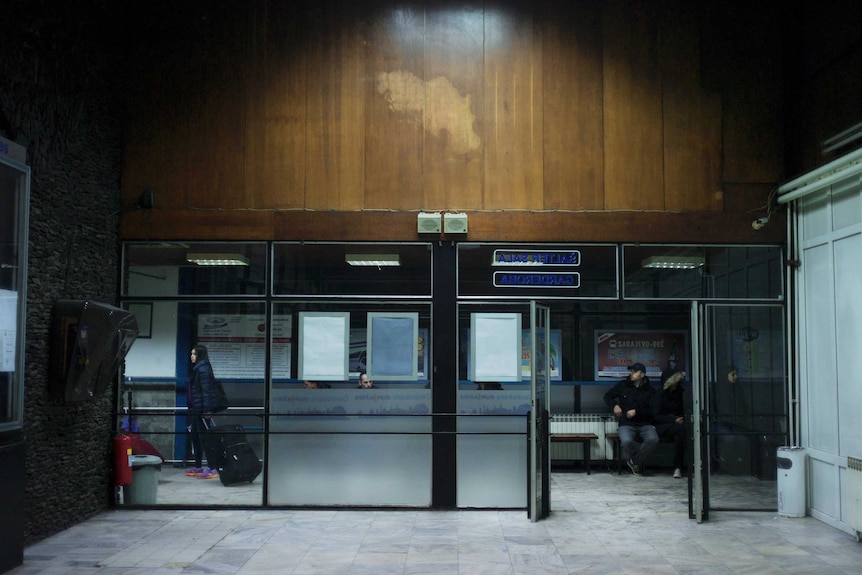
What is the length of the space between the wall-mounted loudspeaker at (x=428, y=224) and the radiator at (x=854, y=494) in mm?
4401

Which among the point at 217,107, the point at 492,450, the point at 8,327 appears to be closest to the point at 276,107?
the point at 217,107

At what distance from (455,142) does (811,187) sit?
3502 mm

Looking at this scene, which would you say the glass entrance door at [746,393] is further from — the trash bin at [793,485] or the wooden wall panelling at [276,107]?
the wooden wall panelling at [276,107]

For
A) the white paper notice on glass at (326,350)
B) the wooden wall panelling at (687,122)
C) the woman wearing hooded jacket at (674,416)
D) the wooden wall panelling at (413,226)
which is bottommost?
the woman wearing hooded jacket at (674,416)

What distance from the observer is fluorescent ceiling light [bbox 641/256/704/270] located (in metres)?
8.70

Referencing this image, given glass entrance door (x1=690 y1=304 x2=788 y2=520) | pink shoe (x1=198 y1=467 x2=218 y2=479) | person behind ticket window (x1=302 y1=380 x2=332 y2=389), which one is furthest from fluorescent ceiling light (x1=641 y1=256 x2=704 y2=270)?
pink shoe (x1=198 y1=467 x2=218 y2=479)

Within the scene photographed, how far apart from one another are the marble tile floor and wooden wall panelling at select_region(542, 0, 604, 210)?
3.23 meters

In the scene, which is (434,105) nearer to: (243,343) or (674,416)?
(243,343)

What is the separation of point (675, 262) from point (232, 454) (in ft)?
16.5

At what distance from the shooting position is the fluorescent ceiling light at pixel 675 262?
870cm

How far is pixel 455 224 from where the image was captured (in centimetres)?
849

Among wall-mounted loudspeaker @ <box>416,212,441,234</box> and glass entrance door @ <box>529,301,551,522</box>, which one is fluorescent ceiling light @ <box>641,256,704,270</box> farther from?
wall-mounted loudspeaker @ <box>416,212,441,234</box>

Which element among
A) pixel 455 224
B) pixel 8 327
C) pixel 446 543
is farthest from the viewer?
pixel 455 224

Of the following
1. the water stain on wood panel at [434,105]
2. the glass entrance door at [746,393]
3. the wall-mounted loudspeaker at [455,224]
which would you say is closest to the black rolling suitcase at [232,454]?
the wall-mounted loudspeaker at [455,224]
